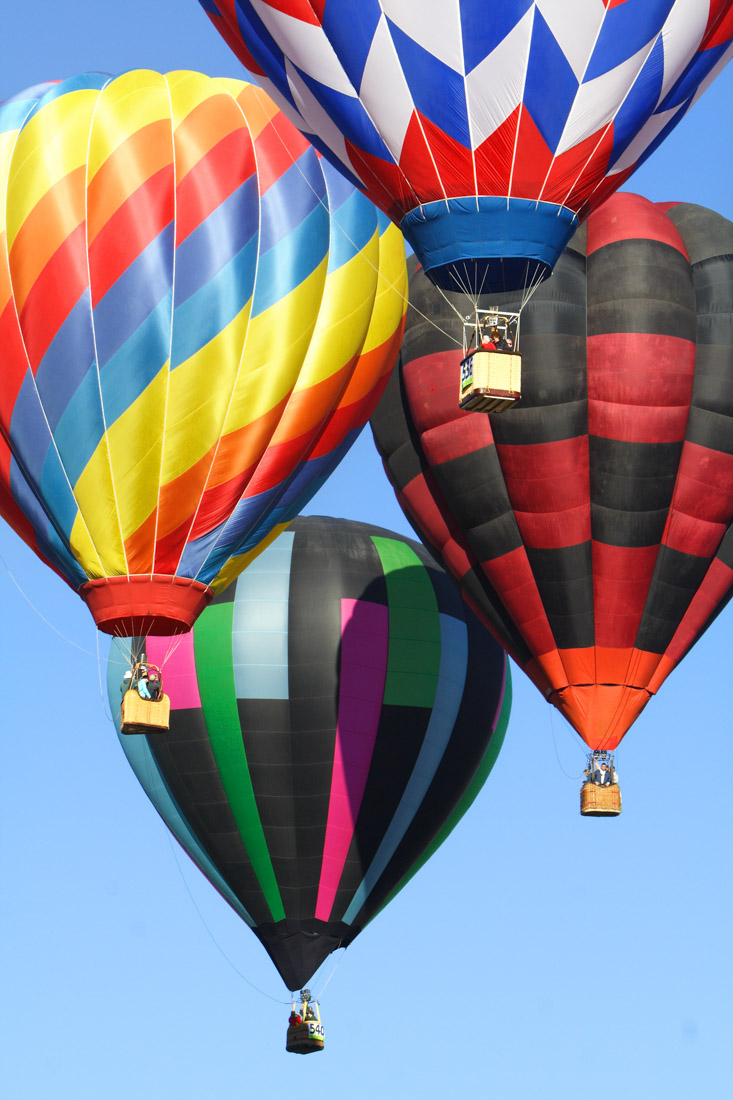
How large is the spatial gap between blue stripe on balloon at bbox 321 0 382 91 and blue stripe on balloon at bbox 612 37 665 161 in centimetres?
179

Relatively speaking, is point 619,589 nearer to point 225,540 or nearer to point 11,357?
point 225,540

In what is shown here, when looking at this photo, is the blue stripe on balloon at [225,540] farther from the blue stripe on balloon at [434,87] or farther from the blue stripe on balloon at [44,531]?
the blue stripe on balloon at [434,87]

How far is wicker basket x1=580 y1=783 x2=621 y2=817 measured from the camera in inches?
881

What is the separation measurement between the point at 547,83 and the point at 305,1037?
33.5ft

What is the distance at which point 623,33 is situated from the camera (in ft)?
60.7

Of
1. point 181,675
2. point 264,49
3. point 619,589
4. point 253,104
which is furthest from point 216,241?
point 181,675

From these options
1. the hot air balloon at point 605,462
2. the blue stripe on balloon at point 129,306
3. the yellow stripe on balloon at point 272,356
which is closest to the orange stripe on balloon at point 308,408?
the yellow stripe on balloon at point 272,356

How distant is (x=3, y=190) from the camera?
Answer: 20.8 meters

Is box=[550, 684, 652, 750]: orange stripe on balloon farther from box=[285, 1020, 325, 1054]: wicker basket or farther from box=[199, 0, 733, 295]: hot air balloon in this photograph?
box=[199, 0, 733, 295]: hot air balloon

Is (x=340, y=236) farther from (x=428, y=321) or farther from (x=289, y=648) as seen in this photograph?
(x=289, y=648)

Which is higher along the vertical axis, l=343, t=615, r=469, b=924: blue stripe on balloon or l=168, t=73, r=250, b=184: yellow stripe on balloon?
l=168, t=73, r=250, b=184: yellow stripe on balloon

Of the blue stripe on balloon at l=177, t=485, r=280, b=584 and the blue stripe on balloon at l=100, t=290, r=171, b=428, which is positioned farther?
the blue stripe on balloon at l=177, t=485, r=280, b=584

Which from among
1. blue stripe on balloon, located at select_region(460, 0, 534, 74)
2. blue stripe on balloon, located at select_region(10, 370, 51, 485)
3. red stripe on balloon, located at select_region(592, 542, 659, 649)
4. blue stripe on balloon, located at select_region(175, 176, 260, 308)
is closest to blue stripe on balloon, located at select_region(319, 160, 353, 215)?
blue stripe on balloon, located at select_region(175, 176, 260, 308)

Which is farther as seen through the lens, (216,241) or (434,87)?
(216,241)
